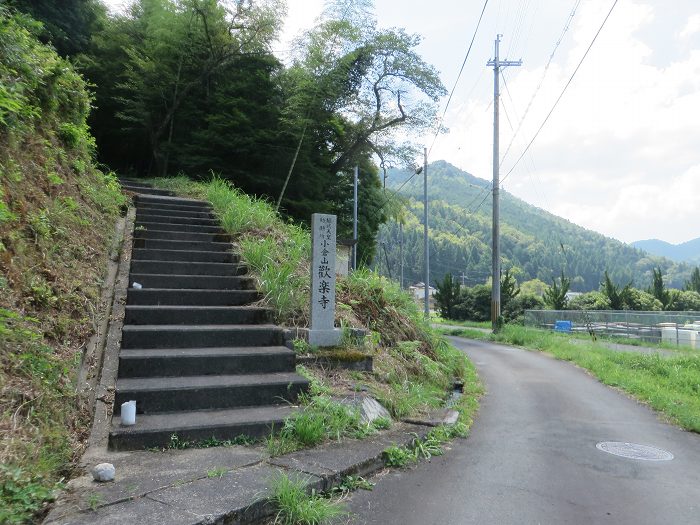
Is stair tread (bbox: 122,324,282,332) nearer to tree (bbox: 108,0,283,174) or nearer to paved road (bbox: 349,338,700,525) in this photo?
paved road (bbox: 349,338,700,525)

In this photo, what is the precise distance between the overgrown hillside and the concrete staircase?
1.32 feet

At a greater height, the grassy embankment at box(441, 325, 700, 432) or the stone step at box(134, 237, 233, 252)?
the stone step at box(134, 237, 233, 252)

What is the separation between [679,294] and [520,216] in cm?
6002

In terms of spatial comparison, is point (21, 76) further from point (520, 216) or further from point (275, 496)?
point (520, 216)

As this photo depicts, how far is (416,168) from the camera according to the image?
65.5 feet

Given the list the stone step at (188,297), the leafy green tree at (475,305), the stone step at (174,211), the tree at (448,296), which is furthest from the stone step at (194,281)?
the tree at (448,296)

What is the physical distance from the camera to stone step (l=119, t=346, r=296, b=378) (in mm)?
4328

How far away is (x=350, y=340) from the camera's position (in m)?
5.88

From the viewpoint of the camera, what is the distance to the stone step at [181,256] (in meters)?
6.74

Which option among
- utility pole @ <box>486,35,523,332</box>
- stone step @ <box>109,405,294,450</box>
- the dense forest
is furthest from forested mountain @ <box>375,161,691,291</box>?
stone step @ <box>109,405,294,450</box>

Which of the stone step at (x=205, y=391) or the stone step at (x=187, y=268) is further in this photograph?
the stone step at (x=187, y=268)

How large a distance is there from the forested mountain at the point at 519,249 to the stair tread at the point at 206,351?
56.8 meters

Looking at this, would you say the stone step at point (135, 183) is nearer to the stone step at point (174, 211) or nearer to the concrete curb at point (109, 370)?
the stone step at point (174, 211)

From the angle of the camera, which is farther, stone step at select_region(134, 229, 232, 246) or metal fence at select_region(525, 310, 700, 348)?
metal fence at select_region(525, 310, 700, 348)
